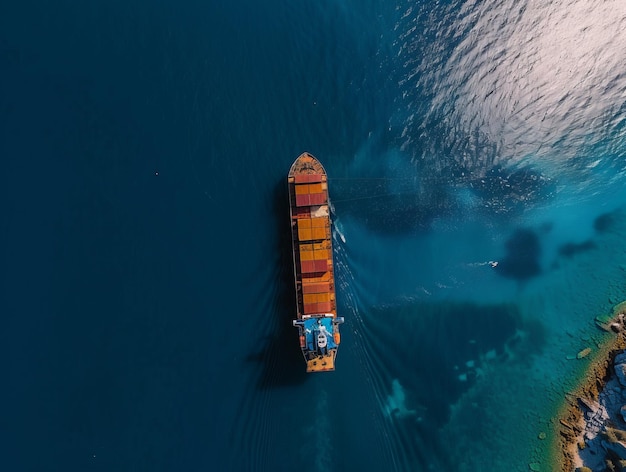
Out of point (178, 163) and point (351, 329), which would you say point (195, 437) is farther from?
point (178, 163)

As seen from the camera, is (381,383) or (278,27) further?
(278,27)

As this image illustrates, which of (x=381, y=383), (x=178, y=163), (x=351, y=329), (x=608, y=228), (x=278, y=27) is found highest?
(x=278, y=27)

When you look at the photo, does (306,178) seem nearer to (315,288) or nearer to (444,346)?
(315,288)

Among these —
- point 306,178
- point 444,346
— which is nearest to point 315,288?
point 306,178

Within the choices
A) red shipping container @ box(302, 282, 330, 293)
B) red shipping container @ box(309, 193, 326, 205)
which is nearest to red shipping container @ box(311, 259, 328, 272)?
red shipping container @ box(302, 282, 330, 293)

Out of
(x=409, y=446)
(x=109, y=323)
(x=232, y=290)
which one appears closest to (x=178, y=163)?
(x=232, y=290)

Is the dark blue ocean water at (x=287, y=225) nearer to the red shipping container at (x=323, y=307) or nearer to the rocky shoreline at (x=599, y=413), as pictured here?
the rocky shoreline at (x=599, y=413)

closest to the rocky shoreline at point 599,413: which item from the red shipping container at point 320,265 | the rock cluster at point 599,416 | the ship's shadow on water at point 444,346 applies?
the rock cluster at point 599,416
